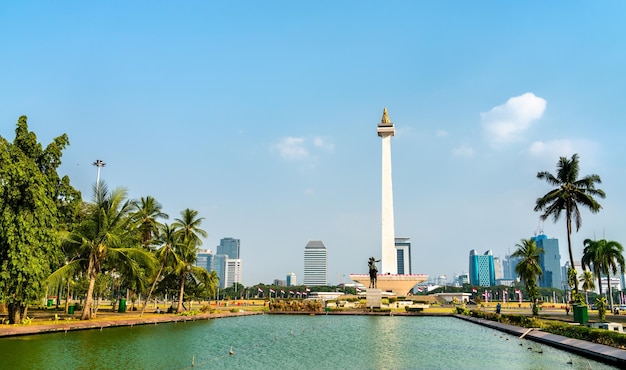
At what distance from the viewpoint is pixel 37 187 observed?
1249 inches

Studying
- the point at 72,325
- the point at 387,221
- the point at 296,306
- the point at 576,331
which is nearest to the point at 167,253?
the point at 72,325

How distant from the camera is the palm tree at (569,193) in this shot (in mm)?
41656

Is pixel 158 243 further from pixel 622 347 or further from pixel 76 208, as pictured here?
pixel 622 347

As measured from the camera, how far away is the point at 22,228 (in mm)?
30641

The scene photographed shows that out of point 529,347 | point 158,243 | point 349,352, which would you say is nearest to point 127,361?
point 349,352

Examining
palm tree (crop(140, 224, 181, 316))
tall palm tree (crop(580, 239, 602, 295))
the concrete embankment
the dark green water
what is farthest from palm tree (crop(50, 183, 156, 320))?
tall palm tree (crop(580, 239, 602, 295))

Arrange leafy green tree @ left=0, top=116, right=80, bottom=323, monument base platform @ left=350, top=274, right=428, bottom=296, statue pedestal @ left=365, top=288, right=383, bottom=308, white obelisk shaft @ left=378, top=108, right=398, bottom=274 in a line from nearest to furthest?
1. leafy green tree @ left=0, top=116, right=80, bottom=323
2. statue pedestal @ left=365, top=288, right=383, bottom=308
3. monument base platform @ left=350, top=274, right=428, bottom=296
4. white obelisk shaft @ left=378, top=108, right=398, bottom=274

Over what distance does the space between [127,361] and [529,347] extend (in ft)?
73.2

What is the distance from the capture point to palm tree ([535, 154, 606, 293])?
41.7m

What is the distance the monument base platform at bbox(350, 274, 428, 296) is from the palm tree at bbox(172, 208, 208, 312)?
47.9 meters

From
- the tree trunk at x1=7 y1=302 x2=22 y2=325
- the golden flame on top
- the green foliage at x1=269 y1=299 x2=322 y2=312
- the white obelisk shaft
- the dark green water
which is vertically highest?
the golden flame on top

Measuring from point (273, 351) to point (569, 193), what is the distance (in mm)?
31794

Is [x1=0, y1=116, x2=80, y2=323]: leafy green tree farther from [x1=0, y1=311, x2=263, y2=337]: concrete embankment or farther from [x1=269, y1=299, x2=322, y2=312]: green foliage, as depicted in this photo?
[x1=269, y1=299, x2=322, y2=312]: green foliage

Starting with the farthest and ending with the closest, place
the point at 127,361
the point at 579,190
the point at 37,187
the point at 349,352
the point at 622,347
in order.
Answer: the point at 579,190, the point at 37,187, the point at 349,352, the point at 622,347, the point at 127,361
